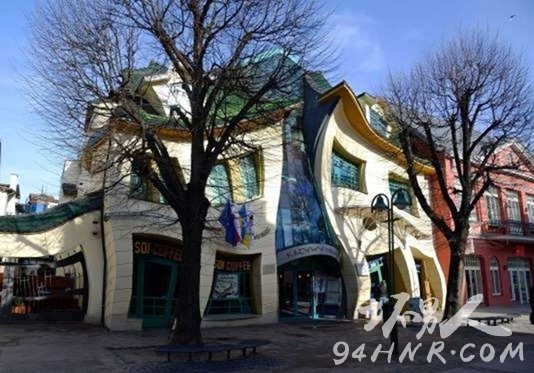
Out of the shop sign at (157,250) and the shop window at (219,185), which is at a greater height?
the shop window at (219,185)

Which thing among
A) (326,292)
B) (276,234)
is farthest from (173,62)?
(326,292)

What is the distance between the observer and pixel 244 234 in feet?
59.9

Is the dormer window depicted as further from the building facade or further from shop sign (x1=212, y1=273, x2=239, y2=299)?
shop sign (x1=212, y1=273, x2=239, y2=299)

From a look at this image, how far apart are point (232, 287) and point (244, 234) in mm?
2054

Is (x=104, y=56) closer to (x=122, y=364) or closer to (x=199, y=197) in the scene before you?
(x=199, y=197)

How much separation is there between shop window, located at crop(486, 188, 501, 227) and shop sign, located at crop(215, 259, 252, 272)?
1635cm

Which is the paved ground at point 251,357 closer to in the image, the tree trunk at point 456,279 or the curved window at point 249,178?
the tree trunk at point 456,279

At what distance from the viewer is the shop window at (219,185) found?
18.4 metres

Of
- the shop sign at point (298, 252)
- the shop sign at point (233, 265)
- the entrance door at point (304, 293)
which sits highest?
the shop sign at point (298, 252)

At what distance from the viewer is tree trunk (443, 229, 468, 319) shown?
57.6 feet

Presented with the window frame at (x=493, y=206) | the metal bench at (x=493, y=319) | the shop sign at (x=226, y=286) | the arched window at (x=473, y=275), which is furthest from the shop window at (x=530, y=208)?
the shop sign at (x=226, y=286)

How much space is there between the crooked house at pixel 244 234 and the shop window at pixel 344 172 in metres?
0.07

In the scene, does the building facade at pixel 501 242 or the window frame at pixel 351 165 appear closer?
the window frame at pixel 351 165

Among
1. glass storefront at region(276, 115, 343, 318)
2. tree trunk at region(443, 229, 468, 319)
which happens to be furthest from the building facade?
tree trunk at region(443, 229, 468, 319)
